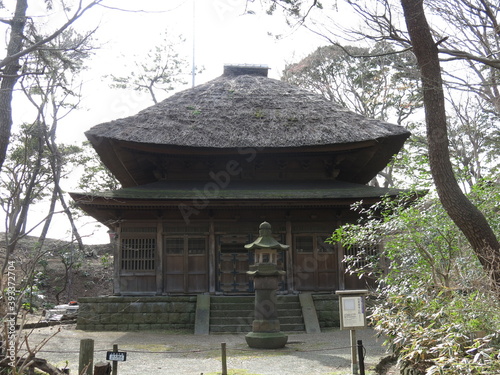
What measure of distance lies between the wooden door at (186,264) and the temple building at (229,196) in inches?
1.2

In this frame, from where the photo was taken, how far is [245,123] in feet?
54.6

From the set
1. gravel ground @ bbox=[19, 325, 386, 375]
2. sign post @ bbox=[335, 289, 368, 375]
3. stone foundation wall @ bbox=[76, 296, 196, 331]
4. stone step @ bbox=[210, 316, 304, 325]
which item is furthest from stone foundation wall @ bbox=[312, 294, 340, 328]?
sign post @ bbox=[335, 289, 368, 375]

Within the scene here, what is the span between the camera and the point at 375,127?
16266mm

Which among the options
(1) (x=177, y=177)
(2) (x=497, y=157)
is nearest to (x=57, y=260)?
(1) (x=177, y=177)

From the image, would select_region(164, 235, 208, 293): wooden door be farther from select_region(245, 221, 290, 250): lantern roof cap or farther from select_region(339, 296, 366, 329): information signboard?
select_region(339, 296, 366, 329): information signboard

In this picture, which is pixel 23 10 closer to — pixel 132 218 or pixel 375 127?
pixel 132 218

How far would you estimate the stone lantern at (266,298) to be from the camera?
9.89 metres

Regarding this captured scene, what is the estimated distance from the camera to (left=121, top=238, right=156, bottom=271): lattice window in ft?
48.9

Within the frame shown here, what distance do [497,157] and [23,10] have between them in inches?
983

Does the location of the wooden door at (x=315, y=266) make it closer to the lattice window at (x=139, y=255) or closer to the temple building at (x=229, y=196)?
the temple building at (x=229, y=196)

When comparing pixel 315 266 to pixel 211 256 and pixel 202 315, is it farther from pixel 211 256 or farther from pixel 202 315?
pixel 202 315

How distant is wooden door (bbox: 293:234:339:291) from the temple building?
3 centimetres

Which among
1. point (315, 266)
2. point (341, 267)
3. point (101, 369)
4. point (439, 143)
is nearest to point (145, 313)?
point (315, 266)

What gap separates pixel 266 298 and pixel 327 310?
382 centimetres
